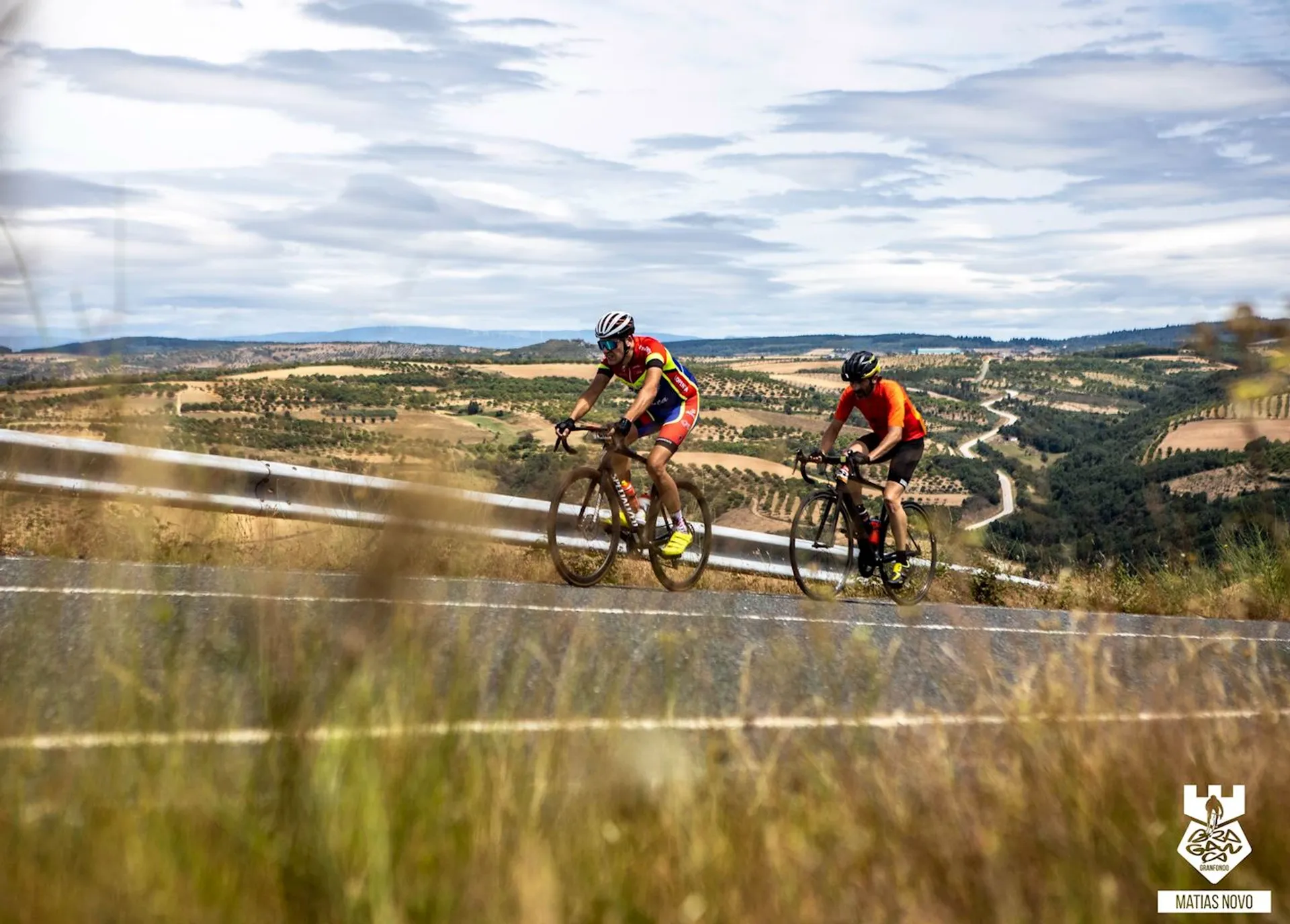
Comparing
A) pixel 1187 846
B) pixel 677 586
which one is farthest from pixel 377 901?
pixel 677 586

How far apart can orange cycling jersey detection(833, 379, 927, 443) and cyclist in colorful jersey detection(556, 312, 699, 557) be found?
134 centimetres

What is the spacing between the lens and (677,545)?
1080 centimetres

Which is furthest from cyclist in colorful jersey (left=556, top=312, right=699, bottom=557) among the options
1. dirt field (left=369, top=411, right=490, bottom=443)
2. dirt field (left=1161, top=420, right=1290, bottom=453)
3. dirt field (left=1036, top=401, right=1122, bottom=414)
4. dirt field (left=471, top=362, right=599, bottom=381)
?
dirt field (left=1036, top=401, right=1122, bottom=414)

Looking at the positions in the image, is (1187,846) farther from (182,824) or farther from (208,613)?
(208,613)

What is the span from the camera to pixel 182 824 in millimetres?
2660

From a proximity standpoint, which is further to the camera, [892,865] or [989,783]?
[989,783]

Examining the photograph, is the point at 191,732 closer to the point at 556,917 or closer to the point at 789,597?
the point at 556,917

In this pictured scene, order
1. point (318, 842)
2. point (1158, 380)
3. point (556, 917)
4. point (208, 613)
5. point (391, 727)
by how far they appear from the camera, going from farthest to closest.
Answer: point (1158, 380) → point (208, 613) → point (391, 727) → point (318, 842) → point (556, 917)

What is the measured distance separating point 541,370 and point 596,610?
83.1 meters

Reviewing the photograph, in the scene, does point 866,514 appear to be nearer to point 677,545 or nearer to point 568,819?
point 677,545

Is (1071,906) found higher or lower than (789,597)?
higher

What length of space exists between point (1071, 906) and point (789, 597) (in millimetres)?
7933

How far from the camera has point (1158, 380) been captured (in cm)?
13575

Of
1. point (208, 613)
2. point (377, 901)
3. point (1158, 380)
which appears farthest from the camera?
Answer: point (1158, 380)
